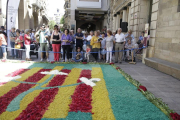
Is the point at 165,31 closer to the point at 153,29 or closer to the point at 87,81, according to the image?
the point at 153,29

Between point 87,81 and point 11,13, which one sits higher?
point 11,13

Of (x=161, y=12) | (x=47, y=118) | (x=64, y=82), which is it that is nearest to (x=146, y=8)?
(x=161, y=12)

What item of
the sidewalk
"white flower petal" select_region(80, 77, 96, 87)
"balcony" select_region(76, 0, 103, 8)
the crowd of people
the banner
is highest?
→ "balcony" select_region(76, 0, 103, 8)

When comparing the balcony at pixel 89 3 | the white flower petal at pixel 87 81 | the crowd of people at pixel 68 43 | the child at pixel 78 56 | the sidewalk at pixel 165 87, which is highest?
the balcony at pixel 89 3

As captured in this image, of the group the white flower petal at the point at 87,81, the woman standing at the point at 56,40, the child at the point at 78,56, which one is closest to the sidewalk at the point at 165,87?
the white flower petal at the point at 87,81

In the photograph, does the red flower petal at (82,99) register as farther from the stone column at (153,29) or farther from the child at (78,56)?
the stone column at (153,29)

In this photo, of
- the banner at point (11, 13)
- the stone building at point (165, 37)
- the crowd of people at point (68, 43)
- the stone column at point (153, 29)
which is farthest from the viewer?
the banner at point (11, 13)

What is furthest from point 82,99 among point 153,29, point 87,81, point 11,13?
point 11,13

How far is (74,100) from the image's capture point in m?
4.02

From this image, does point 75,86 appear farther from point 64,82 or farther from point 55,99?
point 55,99

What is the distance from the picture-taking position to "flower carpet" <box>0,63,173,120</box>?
10.8 ft

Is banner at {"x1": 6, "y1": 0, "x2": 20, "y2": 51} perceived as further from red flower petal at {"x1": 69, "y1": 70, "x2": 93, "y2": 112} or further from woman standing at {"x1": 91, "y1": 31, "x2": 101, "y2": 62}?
red flower petal at {"x1": 69, "y1": 70, "x2": 93, "y2": 112}

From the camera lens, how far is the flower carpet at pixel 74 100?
328cm

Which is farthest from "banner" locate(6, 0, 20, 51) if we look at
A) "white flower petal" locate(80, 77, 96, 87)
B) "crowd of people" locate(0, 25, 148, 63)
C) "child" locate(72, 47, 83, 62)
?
"white flower petal" locate(80, 77, 96, 87)
